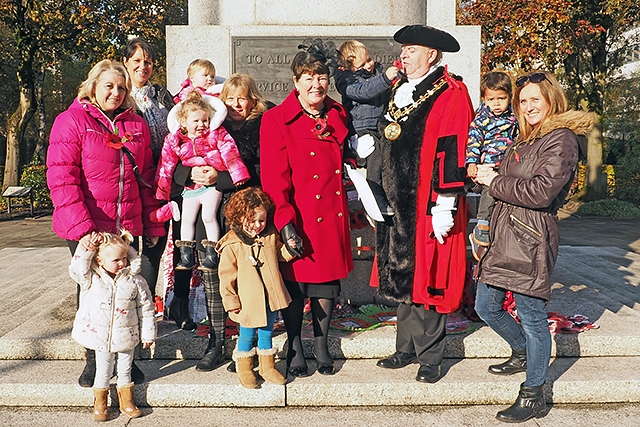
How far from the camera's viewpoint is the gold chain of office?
4145 mm

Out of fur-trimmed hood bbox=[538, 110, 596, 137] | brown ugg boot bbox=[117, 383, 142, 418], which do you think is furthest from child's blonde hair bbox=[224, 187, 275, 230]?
fur-trimmed hood bbox=[538, 110, 596, 137]

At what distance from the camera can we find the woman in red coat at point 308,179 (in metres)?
4.07

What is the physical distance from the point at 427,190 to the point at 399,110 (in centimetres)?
55

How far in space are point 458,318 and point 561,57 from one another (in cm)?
1341

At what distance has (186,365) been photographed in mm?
4566

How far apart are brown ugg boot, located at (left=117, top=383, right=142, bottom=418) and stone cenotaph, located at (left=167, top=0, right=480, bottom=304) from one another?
2.31 meters

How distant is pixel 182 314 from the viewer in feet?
16.5

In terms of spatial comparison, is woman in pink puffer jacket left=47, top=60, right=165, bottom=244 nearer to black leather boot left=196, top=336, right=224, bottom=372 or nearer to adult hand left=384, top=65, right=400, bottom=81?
black leather boot left=196, top=336, right=224, bottom=372

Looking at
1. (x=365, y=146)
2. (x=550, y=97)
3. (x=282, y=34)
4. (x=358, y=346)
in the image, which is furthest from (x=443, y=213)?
(x=282, y=34)

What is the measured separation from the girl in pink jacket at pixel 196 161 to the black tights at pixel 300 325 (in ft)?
1.99

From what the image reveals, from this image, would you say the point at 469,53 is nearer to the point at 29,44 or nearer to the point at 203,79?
the point at 203,79

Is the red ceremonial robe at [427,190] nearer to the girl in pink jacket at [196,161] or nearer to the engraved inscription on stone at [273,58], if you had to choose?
the girl in pink jacket at [196,161]

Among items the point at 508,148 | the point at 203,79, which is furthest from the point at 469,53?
the point at 203,79

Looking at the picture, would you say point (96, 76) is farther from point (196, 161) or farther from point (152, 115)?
point (196, 161)
